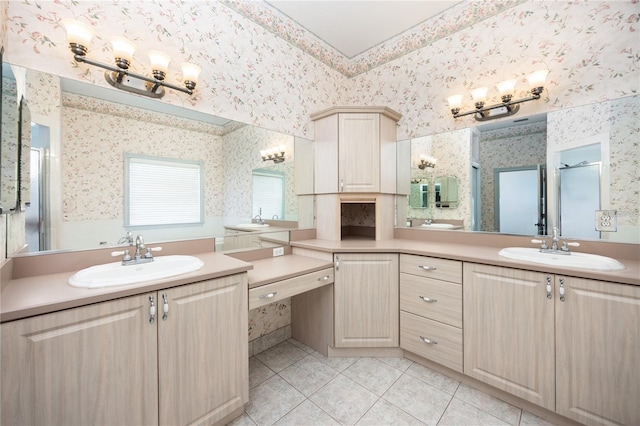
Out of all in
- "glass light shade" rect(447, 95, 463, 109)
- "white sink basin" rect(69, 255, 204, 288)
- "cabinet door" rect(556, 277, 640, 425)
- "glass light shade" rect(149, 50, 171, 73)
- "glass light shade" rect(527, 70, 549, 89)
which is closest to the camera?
"white sink basin" rect(69, 255, 204, 288)

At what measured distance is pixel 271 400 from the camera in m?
1.56

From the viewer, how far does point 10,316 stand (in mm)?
784

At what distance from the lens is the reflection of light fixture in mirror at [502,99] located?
1751 mm

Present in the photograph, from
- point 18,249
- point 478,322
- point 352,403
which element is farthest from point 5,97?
point 478,322

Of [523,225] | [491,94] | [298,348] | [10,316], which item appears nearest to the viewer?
[10,316]

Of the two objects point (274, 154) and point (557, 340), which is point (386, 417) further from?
point (274, 154)

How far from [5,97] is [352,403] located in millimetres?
2290

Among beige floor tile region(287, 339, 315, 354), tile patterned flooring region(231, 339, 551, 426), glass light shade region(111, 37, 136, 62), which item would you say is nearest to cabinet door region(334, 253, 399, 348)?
tile patterned flooring region(231, 339, 551, 426)

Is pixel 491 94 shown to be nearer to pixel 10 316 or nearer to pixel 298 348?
pixel 298 348

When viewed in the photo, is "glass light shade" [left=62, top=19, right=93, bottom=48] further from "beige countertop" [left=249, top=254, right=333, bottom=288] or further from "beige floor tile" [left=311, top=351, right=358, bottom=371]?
"beige floor tile" [left=311, top=351, right=358, bottom=371]

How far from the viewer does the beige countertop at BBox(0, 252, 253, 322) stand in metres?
0.83

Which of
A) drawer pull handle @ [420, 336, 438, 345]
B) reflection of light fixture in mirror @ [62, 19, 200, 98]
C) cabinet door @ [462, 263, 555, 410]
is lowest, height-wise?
drawer pull handle @ [420, 336, 438, 345]

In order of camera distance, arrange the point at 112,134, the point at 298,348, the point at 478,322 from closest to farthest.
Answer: the point at 112,134
the point at 478,322
the point at 298,348

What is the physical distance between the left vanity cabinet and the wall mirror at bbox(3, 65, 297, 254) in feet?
2.07
